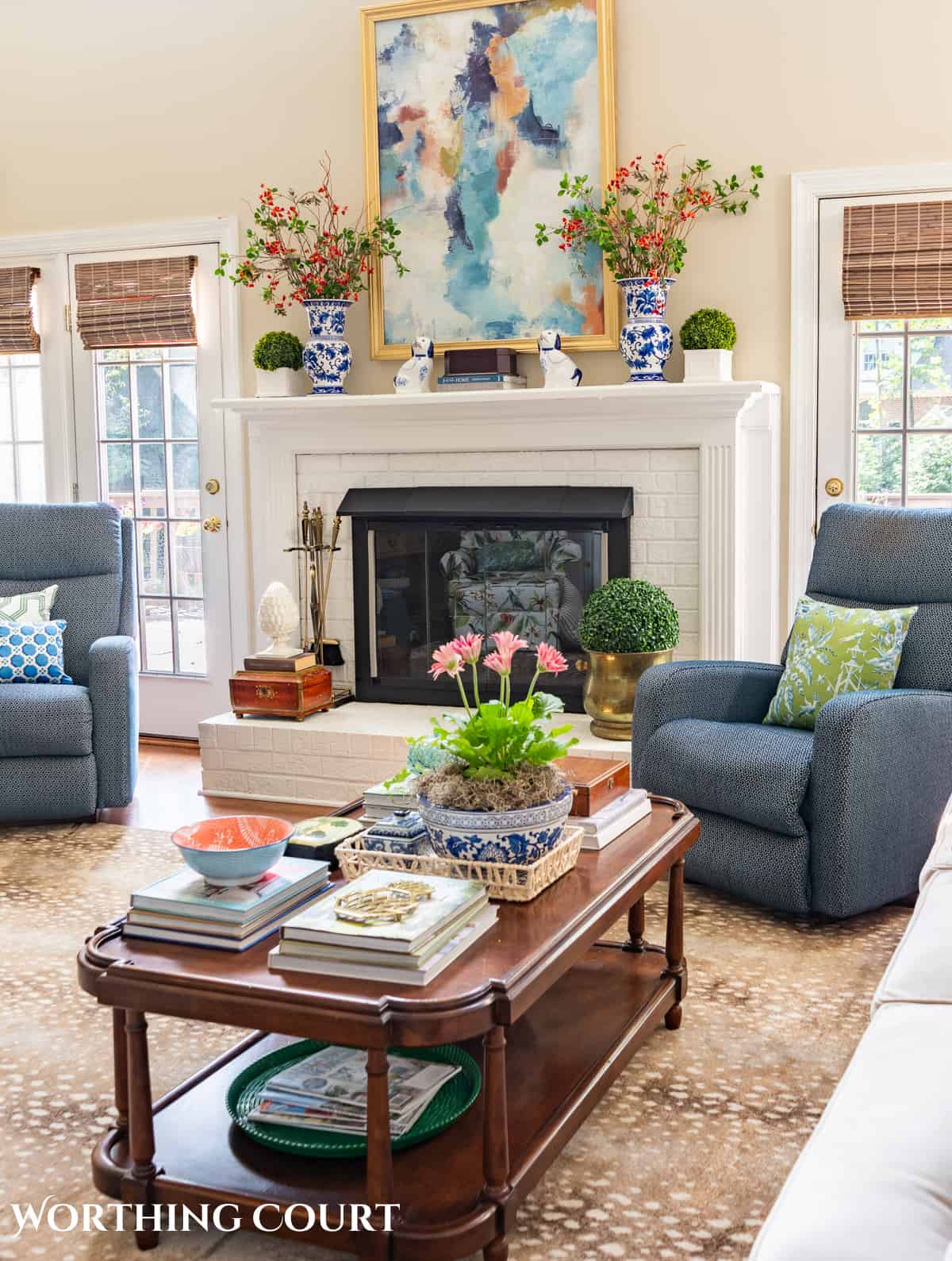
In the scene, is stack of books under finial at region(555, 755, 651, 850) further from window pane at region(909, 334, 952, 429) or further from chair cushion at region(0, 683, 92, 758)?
window pane at region(909, 334, 952, 429)

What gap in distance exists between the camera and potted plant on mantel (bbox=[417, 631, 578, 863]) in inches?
88.1

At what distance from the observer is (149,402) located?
567cm

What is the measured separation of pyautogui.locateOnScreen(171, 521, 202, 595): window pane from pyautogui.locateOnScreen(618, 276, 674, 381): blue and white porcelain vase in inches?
80.2

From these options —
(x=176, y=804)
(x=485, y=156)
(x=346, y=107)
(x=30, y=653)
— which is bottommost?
(x=176, y=804)

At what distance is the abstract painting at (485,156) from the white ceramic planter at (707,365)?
351 millimetres

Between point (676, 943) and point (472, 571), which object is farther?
point (472, 571)

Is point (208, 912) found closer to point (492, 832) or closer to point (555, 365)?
point (492, 832)

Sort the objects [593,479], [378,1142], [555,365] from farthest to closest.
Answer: [593,479], [555,365], [378,1142]

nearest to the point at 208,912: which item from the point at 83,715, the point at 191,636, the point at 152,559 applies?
the point at 83,715

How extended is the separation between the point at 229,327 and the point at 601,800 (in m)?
3.43

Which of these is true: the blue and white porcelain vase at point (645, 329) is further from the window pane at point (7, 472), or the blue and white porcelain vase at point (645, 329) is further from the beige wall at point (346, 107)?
the window pane at point (7, 472)

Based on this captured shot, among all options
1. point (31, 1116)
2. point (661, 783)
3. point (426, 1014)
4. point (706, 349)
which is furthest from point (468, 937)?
point (706, 349)

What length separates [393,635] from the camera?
16.9ft

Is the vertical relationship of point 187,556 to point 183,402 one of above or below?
below
